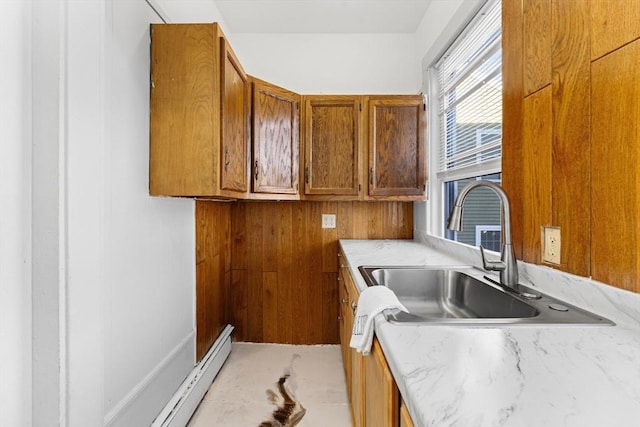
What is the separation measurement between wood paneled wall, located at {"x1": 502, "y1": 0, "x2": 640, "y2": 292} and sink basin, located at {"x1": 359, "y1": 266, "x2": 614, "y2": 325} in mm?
145

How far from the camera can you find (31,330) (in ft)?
3.04

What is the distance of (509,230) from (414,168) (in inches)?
51.0

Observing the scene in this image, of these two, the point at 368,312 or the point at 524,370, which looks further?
the point at 368,312

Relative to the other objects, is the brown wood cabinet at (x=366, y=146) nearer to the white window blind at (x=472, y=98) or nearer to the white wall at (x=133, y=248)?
the white window blind at (x=472, y=98)

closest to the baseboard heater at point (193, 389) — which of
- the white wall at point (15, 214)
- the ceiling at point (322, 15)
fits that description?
the white wall at point (15, 214)

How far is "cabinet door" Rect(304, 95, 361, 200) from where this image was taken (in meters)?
2.46

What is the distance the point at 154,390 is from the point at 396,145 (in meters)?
2.11

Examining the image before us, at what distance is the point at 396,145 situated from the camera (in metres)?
2.45

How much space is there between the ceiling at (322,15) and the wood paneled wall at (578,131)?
132 centimetres

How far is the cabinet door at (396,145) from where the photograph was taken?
95.9 inches

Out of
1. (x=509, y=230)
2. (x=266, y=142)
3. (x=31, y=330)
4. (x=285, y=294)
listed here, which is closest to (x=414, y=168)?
(x=266, y=142)

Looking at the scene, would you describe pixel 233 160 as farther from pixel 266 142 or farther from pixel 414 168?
pixel 414 168

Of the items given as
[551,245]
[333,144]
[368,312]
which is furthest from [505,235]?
[333,144]

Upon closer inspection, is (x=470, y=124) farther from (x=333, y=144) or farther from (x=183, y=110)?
(x=183, y=110)
